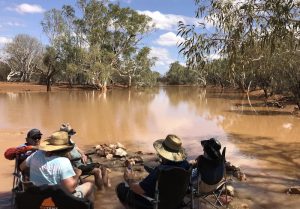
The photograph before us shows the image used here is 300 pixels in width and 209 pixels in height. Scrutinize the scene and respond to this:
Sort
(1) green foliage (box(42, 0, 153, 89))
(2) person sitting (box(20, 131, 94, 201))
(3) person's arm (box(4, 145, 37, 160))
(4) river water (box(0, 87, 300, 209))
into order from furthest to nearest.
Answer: (1) green foliage (box(42, 0, 153, 89)) → (4) river water (box(0, 87, 300, 209)) → (3) person's arm (box(4, 145, 37, 160)) → (2) person sitting (box(20, 131, 94, 201))

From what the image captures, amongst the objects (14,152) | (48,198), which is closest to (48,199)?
(48,198)

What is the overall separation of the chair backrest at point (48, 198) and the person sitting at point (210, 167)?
2.07 m

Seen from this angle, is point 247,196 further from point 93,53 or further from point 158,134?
point 93,53

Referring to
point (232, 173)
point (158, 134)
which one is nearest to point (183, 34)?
point (232, 173)

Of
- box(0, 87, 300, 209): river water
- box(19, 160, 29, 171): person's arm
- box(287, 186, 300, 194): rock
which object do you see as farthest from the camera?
box(0, 87, 300, 209): river water

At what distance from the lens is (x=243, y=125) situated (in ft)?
57.4

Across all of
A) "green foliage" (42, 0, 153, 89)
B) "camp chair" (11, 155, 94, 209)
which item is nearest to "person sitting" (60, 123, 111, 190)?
"camp chair" (11, 155, 94, 209)

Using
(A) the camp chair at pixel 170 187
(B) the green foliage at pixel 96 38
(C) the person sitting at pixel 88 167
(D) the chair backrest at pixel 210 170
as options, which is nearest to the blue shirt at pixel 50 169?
(A) the camp chair at pixel 170 187

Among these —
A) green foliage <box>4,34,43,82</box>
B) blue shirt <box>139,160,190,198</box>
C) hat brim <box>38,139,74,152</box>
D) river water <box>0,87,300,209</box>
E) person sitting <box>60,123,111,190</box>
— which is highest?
green foliage <box>4,34,43,82</box>

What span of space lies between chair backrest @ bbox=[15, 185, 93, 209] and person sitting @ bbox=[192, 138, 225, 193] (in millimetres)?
2068

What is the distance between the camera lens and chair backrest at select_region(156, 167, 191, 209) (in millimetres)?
4059

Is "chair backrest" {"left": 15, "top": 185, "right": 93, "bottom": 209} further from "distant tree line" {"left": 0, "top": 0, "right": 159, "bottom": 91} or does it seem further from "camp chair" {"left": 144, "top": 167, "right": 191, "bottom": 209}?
"distant tree line" {"left": 0, "top": 0, "right": 159, "bottom": 91}

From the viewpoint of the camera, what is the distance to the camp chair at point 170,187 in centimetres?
404

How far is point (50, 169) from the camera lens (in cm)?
393
